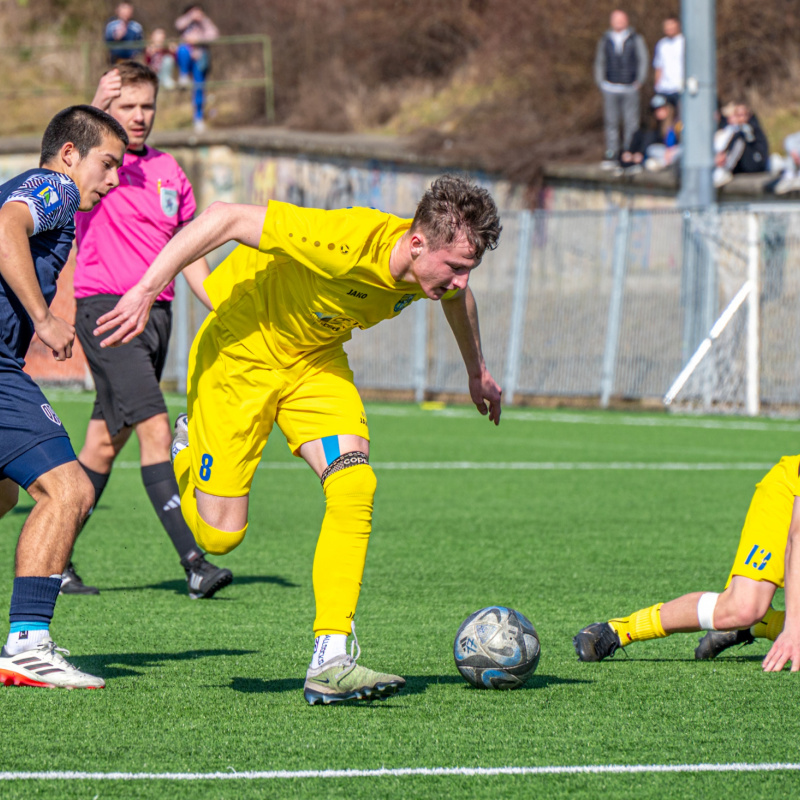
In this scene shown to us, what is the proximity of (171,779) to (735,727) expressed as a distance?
5.93ft

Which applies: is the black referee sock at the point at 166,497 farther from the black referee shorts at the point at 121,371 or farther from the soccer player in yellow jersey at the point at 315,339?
the soccer player in yellow jersey at the point at 315,339

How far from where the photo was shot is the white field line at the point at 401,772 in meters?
3.99

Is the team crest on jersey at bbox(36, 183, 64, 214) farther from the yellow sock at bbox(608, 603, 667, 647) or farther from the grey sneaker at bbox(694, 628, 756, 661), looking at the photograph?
the grey sneaker at bbox(694, 628, 756, 661)

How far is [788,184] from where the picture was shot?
19.5 meters

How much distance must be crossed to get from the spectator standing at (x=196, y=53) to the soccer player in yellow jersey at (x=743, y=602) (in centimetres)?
2500

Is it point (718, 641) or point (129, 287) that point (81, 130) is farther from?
point (718, 641)

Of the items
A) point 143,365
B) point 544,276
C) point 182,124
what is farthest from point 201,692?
point 182,124

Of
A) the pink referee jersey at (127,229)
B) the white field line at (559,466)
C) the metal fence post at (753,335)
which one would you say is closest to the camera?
the pink referee jersey at (127,229)

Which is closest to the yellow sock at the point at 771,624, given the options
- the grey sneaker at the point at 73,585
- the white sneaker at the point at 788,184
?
the grey sneaker at the point at 73,585

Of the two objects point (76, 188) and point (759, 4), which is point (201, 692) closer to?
point (76, 188)

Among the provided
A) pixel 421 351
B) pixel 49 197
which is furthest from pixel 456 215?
pixel 421 351

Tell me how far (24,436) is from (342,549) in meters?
1.18

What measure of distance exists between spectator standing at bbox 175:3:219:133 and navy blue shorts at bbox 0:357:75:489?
25.0 meters

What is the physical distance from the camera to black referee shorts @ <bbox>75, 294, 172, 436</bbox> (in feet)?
24.1
